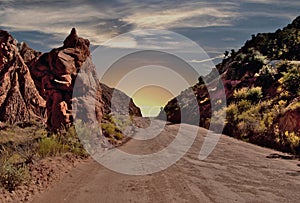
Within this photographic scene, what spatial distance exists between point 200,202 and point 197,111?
96.9ft

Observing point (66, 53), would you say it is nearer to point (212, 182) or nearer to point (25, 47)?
point (212, 182)

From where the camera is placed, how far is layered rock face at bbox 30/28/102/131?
669 inches

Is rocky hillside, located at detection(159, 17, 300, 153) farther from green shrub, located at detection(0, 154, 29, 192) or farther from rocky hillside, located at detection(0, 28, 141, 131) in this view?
green shrub, located at detection(0, 154, 29, 192)

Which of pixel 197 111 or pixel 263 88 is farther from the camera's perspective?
pixel 197 111

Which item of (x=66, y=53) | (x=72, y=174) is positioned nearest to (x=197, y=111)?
(x=66, y=53)

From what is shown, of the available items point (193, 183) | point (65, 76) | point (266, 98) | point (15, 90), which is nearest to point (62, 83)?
point (65, 76)

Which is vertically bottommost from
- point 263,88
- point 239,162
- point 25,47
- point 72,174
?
point 72,174

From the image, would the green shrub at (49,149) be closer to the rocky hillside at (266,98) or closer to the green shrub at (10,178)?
the green shrub at (10,178)

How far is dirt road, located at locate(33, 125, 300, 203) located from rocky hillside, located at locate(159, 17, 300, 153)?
365 cm

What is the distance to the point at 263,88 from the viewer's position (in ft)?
81.5

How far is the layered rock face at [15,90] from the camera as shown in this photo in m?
38.3

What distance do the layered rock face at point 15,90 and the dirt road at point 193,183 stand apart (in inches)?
1171

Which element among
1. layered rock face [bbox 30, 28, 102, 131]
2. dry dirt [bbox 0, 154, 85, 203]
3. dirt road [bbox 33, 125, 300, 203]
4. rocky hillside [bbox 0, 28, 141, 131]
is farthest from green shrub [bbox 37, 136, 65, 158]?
rocky hillside [bbox 0, 28, 141, 131]

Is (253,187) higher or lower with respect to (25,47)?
lower
